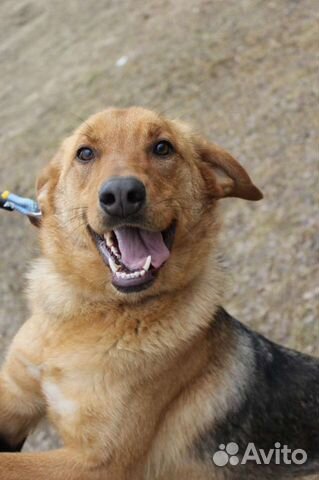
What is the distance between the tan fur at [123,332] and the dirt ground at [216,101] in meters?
0.86

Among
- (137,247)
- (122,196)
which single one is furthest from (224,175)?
(122,196)

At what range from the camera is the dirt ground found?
5320mm

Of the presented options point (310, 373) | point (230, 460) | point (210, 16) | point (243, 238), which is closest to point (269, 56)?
point (210, 16)

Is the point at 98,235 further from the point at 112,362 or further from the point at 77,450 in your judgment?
the point at 77,450

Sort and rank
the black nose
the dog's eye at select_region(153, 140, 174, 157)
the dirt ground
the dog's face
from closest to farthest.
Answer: the black nose, the dog's face, the dog's eye at select_region(153, 140, 174, 157), the dirt ground

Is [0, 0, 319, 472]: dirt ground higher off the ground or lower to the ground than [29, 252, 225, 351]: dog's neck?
lower

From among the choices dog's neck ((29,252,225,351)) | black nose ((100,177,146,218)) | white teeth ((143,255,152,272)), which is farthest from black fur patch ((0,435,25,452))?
black nose ((100,177,146,218))

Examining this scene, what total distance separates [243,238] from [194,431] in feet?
8.84

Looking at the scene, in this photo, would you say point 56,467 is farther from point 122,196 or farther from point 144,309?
point 122,196

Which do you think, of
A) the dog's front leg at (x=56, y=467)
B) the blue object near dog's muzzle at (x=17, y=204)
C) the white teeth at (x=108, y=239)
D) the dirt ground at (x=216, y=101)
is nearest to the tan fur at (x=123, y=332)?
the dog's front leg at (x=56, y=467)

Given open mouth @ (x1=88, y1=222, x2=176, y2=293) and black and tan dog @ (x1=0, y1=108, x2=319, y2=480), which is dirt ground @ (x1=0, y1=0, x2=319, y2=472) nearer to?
black and tan dog @ (x1=0, y1=108, x2=319, y2=480)

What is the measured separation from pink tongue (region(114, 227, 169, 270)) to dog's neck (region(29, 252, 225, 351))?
28 centimetres

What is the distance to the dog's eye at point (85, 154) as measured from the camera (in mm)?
3295

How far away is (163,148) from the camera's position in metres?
3.32
